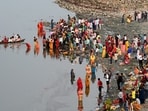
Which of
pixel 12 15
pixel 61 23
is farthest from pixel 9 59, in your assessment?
pixel 12 15

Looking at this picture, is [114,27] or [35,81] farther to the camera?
[114,27]

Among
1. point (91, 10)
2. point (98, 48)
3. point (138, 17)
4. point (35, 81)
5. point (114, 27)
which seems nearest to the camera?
point (35, 81)

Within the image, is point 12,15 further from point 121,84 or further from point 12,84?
point 121,84

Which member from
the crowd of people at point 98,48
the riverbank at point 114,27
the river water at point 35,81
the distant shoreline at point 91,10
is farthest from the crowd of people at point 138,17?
the river water at point 35,81

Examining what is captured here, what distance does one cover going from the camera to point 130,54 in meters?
35.1

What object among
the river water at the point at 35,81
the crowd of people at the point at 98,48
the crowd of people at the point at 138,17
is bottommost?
the river water at the point at 35,81

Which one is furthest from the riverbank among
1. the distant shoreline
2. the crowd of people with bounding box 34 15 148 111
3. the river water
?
the river water

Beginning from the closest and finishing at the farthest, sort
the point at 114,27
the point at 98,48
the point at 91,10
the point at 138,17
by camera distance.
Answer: the point at 98,48, the point at 114,27, the point at 138,17, the point at 91,10

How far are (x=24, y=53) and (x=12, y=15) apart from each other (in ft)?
56.1

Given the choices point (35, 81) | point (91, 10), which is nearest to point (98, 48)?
point (35, 81)

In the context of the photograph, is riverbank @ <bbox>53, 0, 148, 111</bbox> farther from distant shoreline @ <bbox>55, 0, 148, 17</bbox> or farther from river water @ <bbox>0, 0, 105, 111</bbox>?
river water @ <bbox>0, 0, 105, 111</bbox>

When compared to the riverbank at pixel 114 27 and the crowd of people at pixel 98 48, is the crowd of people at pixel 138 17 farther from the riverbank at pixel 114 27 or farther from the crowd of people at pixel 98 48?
the crowd of people at pixel 98 48

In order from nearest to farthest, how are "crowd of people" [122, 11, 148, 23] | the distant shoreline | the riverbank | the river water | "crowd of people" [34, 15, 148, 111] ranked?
the river water
"crowd of people" [34, 15, 148, 111]
the riverbank
"crowd of people" [122, 11, 148, 23]
the distant shoreline

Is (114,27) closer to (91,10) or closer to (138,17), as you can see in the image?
(138,17)
